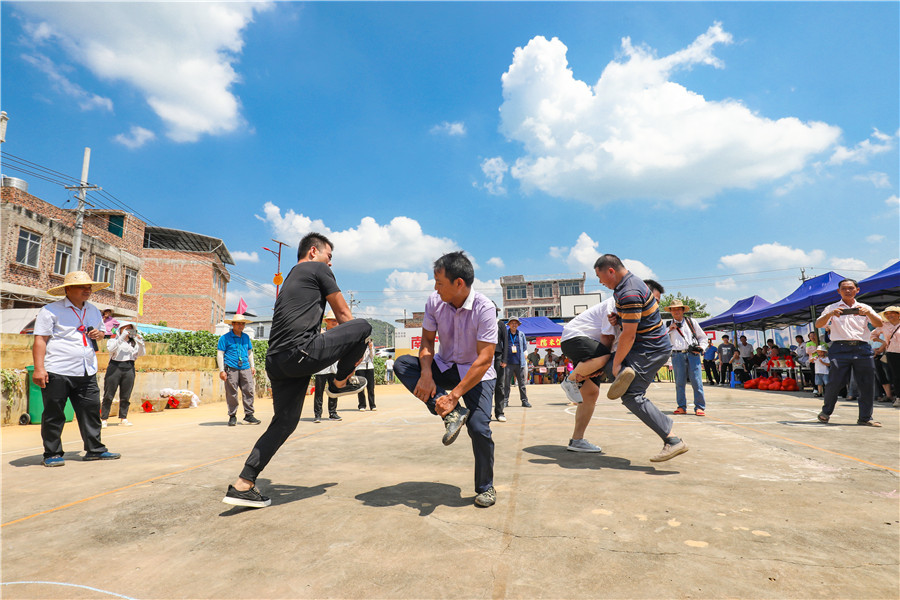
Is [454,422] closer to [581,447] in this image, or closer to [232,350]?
[581,447]

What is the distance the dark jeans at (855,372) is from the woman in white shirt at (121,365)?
33.5ft

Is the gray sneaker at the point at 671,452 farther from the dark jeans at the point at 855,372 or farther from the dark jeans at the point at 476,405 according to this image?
the dark jeans at the point at 855,372

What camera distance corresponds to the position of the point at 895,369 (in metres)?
7.99

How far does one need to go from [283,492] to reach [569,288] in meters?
72.4

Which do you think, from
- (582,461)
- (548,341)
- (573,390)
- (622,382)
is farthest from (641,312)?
(548,341)

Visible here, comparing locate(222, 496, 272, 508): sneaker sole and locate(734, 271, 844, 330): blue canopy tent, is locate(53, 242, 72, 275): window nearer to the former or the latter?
locate(222, 496, 272, 508): sneaker sole

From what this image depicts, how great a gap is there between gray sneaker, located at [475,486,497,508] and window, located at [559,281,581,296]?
71.4m

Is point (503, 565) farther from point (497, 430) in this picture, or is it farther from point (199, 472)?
point (497, 430)

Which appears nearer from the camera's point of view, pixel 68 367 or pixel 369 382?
pixel 68 367

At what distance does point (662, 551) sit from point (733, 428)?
4.44 metres

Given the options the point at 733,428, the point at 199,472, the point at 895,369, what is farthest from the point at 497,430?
the point at 895,369

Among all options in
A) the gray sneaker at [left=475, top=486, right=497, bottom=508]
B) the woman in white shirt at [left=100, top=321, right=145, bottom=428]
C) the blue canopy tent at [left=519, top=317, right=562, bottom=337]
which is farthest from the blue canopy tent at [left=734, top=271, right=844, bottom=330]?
the woman in white shirt at [left=100, top=321, right=145, bottom=428]

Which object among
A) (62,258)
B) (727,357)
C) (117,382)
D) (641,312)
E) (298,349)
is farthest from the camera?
(62,258)

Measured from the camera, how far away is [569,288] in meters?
72.6
